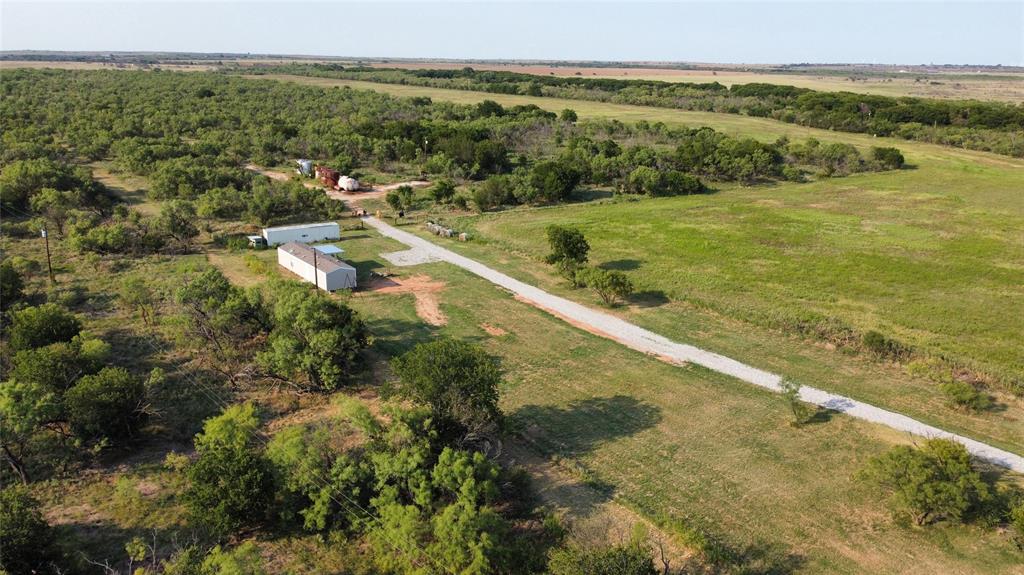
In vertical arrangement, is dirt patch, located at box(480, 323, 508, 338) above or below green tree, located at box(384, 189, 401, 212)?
below

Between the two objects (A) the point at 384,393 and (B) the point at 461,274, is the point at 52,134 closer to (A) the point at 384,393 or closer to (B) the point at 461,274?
(B) the point at 461,274

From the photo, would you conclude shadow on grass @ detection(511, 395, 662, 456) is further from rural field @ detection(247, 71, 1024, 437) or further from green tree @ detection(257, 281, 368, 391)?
rural field @ detection(247, 71, 1024, 437)

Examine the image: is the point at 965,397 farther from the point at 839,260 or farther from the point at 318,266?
the point at 318,266

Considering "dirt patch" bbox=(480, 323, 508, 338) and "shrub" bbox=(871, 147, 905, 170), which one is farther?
"shrub" bbox=(871, 147, 905, 170)

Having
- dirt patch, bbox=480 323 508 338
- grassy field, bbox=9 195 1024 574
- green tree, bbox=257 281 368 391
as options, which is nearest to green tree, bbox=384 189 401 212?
grassy field, bbox=9 195 1024 574

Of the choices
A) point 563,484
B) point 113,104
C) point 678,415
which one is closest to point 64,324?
point 563,484

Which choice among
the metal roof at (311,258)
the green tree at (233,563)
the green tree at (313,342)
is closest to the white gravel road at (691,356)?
the metal roof at (311,258)

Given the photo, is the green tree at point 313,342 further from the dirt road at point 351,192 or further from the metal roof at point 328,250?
the dirt road at point 351,192
